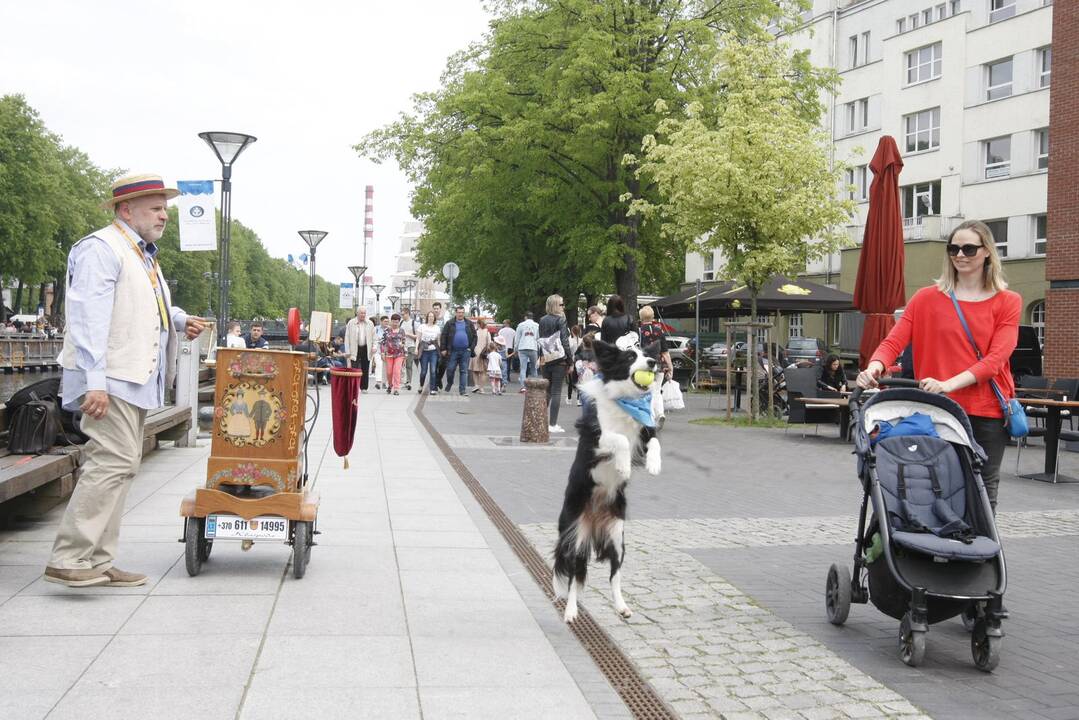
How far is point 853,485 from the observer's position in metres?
10.8

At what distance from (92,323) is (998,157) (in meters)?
39.5

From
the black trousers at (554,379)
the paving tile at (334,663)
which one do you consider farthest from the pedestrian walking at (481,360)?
the paving tile at (334,663)

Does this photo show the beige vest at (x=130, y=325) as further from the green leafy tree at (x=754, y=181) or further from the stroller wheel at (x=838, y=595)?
the green leafy tree at (x=754, y=181)

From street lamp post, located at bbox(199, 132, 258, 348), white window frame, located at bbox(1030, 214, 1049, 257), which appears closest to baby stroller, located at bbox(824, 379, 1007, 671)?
street lamp post, located at bbox(199, 132, 258, 348)

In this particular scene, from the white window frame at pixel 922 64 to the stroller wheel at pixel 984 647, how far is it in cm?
4096

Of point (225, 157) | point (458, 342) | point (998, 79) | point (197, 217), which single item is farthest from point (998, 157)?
point (197, 217)

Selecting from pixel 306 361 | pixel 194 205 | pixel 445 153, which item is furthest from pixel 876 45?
pixel 306 361

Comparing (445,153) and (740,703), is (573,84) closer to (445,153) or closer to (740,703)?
(445,153)

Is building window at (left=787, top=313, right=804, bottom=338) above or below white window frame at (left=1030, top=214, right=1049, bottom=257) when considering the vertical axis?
below

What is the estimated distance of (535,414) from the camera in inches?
545

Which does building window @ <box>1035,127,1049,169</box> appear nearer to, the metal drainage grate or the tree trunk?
the tree trunk

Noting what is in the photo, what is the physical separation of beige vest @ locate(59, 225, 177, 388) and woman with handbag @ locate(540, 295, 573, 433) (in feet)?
31.8

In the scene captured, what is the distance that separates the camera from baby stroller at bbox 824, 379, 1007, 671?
4594 millimetres

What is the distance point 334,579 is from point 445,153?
26.5m
